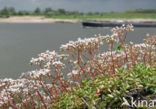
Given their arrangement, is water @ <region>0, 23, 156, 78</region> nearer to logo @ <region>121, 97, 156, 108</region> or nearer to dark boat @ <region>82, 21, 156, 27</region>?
logo @ <region>121, 97, 156, 108</region>

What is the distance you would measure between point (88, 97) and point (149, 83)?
87cm

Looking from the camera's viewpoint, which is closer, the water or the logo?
the logo

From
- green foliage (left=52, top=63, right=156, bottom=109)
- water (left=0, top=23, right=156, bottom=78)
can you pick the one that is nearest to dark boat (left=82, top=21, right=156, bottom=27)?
water (left=0, top=23, right=156, bottom=78)

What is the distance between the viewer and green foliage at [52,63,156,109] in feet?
13.1

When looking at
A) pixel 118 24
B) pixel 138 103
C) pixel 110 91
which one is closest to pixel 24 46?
pixel 110 91

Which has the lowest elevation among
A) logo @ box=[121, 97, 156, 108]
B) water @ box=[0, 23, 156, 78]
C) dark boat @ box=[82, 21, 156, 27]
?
dark boat @ box=[82, 21, 156, 27]

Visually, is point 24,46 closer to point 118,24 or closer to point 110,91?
point 110,91

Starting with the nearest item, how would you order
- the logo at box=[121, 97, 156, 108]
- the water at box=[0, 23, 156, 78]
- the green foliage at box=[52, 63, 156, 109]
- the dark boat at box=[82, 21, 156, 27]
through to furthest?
the logo at box=[121, 97, 156, 108] < the green foliage at box=[52, 63, 156, 109] < the water at box=[0, 23, 156, 78] < the dark boat at box=[82, 21, 156, 27]

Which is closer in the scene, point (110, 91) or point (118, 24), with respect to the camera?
point (110, 91)

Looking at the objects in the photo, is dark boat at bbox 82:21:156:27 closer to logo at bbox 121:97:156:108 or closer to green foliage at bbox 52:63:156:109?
green foliage at bbox 52:63:156:109

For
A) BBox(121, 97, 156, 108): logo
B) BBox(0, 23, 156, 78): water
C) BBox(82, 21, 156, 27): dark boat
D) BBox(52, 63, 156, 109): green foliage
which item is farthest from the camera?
BBox(82, 21, 156, 27): dark boat

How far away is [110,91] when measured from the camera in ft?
13.3

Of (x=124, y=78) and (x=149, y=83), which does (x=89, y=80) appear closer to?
(x=124, y=78)

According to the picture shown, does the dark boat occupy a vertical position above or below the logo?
below
